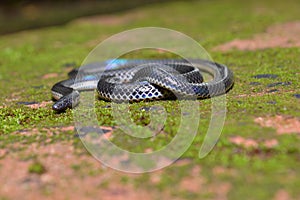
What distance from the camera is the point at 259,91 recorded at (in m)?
7.53

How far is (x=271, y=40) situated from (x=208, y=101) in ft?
18.9

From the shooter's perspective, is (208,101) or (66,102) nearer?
(208,101)

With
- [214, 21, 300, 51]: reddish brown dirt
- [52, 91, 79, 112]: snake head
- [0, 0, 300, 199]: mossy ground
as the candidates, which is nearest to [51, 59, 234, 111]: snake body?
[52, 91, 79, 112]: snake head

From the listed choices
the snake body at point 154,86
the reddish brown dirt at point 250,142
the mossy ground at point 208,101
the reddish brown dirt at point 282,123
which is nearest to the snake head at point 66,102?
the snake body at point 154,86

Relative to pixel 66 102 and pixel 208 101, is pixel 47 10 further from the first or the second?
pixel 208 101

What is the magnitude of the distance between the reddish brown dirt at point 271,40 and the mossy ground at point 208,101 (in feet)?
1.39

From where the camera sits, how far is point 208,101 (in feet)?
22.6

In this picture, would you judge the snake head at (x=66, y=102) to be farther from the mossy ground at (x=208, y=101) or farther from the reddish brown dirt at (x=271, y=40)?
the reddish brown dirt at (x=271, y=40)

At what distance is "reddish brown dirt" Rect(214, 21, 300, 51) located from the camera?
37.0ft

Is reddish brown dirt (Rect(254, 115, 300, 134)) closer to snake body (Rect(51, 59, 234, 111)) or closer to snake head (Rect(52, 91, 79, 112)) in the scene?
snake body (Rect(51, 59, 234, 111))

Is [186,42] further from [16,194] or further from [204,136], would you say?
[16,194]

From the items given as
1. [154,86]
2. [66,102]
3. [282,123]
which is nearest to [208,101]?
[154,86]

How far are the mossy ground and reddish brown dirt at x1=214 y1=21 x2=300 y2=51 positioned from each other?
1.39ft

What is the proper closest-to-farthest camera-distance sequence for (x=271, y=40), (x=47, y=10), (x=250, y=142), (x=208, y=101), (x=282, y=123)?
(x=250, y=142)
(x=282, y=123)
(x=208, y=101)
(x=271, y=40)
(x=47, y=10)
